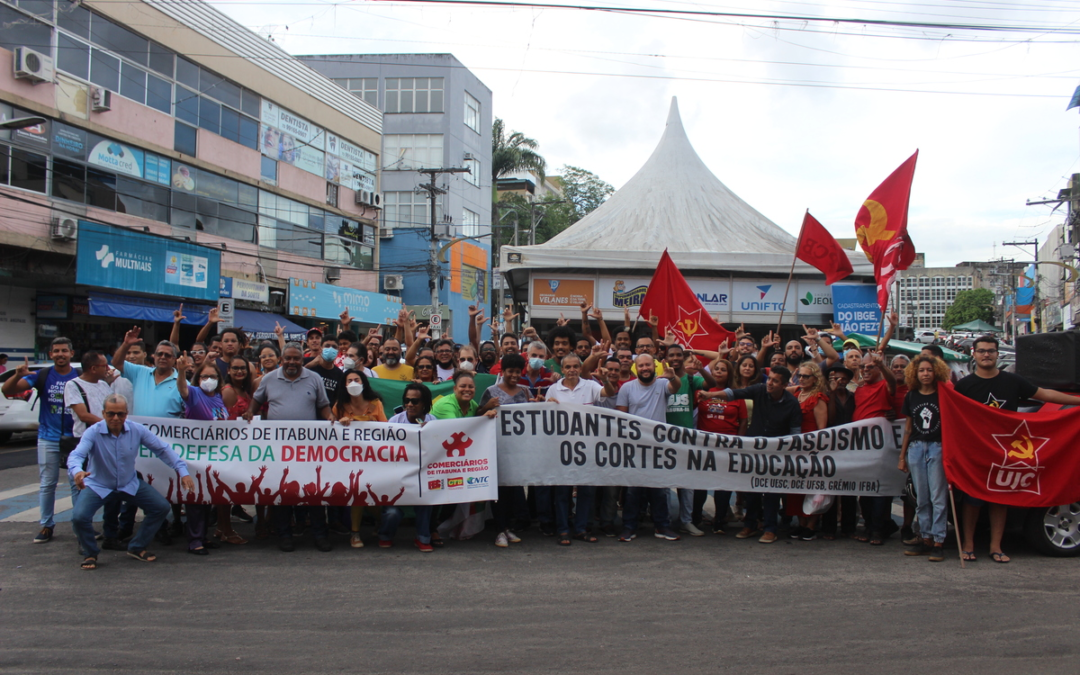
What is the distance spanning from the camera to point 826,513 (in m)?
7.35

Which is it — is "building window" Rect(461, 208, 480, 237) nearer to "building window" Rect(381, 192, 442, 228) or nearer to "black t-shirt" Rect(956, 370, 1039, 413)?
"building window" Rect(381, 192, 442, 228)

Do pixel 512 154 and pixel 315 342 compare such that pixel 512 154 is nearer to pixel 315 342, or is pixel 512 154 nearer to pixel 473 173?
pixel 473 173

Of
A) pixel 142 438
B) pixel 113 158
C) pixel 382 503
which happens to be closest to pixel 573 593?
pixel 382 503

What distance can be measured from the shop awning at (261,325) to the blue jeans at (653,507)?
19955 mm

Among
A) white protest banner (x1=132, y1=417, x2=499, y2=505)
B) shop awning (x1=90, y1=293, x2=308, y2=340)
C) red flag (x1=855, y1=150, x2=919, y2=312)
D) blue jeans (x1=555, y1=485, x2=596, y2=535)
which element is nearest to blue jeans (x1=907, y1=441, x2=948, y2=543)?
red flag (x1=855, y1=150, x2=919, y2=312)

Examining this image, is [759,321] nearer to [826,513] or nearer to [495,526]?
[826,513]

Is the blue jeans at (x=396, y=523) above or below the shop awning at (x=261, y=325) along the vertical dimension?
below

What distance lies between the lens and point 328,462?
6797 millimetres

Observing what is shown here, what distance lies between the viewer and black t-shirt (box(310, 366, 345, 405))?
7398mm

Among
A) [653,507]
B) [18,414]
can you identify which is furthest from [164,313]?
[653,507]

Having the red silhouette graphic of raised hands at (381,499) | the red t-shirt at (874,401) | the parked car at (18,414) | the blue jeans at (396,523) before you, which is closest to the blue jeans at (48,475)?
the red silhouette graphic of raised hands at (381,499)

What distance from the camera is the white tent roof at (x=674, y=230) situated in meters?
15.2

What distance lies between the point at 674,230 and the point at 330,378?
10.8 meters

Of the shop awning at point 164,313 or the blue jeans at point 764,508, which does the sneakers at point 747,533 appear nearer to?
the blue jeans at point 764,508
